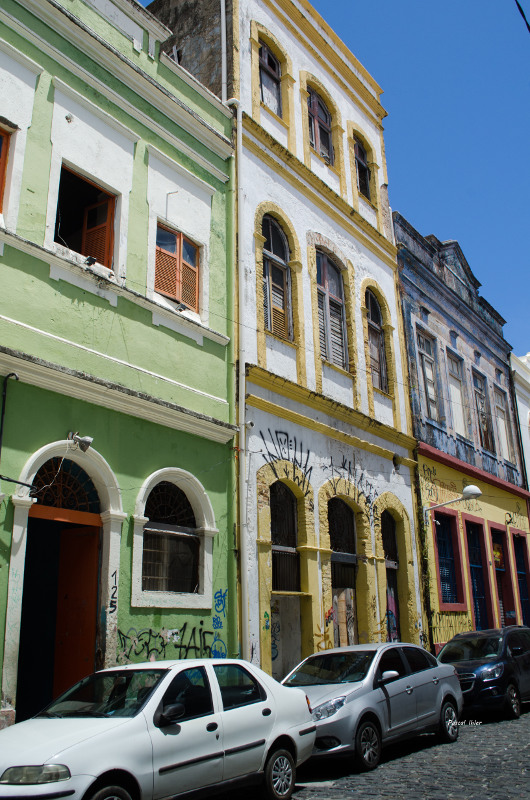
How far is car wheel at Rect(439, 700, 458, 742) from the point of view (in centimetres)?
1023

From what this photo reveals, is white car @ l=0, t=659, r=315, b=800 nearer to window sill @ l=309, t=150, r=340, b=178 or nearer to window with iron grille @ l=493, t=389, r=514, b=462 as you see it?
window sill @ l=309, t=150, r=340, b=178

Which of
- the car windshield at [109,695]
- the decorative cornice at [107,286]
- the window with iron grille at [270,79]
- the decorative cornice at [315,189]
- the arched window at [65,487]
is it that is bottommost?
the car windshield at [109,695]

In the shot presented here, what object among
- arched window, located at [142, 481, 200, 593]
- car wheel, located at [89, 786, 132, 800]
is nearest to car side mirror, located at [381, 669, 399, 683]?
arched window, located at [142, 481, 200, 593]

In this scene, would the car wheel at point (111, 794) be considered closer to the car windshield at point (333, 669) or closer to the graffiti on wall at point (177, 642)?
the graffiti on wall at point (177, 642)

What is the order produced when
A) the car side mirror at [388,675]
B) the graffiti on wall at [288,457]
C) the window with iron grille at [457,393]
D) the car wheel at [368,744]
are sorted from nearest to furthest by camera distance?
the car wheel at [368,744] < the car side mirror at [388,675] < the graffiti on wall at [288,457] < the window with iron grille at [457,393]

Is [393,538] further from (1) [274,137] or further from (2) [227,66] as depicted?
(2) [227,66]

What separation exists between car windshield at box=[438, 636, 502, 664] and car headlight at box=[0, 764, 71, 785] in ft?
30.9

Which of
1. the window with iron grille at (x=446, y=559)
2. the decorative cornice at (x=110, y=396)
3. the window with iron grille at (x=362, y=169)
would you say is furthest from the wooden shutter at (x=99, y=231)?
the window with iron grille at (x=446, y=559)

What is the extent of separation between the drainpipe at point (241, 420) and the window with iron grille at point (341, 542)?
310 cm

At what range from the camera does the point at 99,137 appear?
10398 mm

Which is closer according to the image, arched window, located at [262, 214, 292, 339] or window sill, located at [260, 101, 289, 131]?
arched window, located at [262, 214, 292, 339]

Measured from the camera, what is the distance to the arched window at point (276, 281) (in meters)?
13.6

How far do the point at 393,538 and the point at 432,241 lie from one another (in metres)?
9.41

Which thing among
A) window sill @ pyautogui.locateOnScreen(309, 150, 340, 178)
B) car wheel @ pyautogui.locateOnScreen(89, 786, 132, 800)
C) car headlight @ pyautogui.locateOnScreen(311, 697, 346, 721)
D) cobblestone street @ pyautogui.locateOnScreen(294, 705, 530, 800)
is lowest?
cobblestone street @ pyautogui.locateOnScreen(294, 705, 530, 800)
